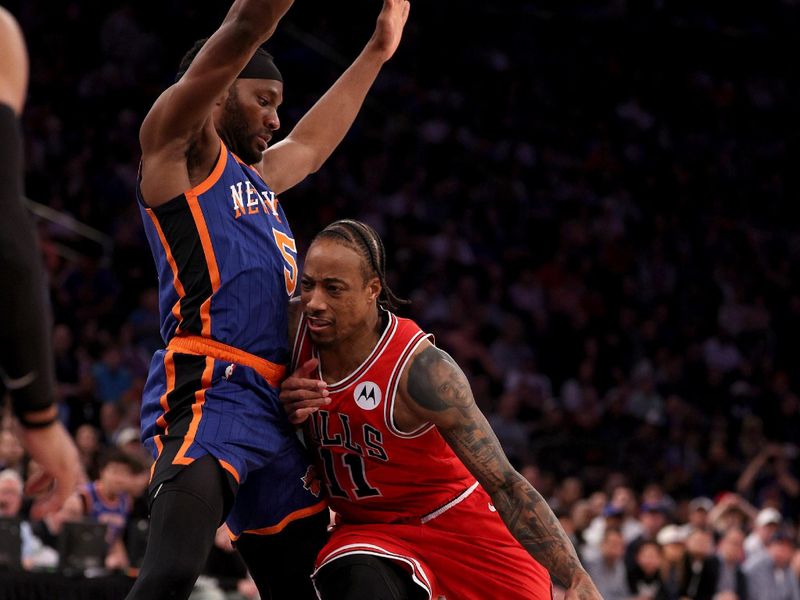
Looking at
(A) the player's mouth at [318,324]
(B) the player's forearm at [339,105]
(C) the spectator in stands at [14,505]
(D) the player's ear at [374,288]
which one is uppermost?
(B) the player's forearm at [339,105]

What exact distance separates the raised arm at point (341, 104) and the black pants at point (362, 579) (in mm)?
1451

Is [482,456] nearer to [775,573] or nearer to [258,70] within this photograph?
[258,70]

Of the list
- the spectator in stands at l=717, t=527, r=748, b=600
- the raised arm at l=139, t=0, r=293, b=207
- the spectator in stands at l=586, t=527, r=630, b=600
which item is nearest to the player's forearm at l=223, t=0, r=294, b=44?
the raised arm at l=139, t=0, r=293, b=207

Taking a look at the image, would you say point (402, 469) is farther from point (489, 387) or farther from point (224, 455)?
point (489, 387)

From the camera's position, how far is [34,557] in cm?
761

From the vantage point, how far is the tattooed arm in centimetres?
394

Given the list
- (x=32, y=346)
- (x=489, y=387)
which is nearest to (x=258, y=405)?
(x=32, y=346)

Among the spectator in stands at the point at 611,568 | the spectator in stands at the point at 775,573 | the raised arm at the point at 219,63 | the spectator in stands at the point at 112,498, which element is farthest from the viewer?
the spectator in stands at the point at 775,573

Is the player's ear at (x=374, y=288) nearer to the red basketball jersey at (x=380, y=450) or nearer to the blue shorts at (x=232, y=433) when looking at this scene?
the red basketball jersey at (x=380, y=450)

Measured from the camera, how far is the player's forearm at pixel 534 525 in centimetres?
397

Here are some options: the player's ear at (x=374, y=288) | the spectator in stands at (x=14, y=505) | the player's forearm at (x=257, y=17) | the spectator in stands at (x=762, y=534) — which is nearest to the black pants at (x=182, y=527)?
the player's ear at (x=374, y=288)

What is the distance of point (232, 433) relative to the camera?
3.71 metres

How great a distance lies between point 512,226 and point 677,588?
16.3 feet

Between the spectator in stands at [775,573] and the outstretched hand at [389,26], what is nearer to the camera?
the outstretched hand at [389,26]
